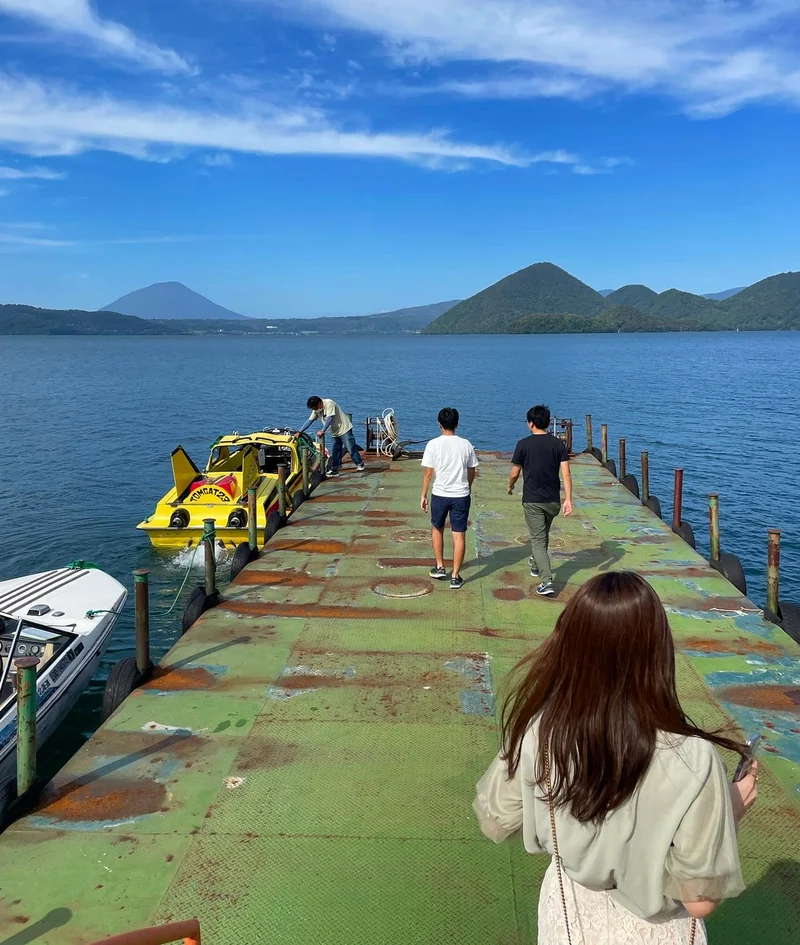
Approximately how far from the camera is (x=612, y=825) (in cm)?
205

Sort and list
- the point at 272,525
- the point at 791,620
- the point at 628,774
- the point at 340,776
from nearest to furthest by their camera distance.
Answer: the point at 628,774 → the point at 340,776 → the point at 791,620 → the point at 272,525

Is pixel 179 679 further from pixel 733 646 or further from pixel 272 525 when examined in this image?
pixel 272 525

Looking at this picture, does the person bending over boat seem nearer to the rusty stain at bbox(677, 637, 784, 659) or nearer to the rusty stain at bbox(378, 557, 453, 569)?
the rusty stain at bbox(378, 557, 453, 569)

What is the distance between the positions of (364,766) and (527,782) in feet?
12.4

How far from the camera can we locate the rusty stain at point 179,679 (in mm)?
7047

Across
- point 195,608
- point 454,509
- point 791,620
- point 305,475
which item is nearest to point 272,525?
point 305,475

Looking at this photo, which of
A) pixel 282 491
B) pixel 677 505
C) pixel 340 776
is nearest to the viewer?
pixel 340 776

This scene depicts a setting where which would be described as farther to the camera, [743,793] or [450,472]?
[450,472]

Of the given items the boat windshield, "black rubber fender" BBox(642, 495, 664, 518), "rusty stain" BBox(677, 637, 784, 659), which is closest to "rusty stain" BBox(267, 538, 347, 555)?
the boat windshield

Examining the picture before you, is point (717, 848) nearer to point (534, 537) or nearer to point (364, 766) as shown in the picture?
point (364, 766)

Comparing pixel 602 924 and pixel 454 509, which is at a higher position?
pixel 602 924

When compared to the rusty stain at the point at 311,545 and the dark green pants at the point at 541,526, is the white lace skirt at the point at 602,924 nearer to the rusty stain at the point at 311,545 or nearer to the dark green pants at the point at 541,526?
the dark green pants at the point at 541,526

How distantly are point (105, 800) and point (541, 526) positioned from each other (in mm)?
5689

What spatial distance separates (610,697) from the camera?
2.04m
